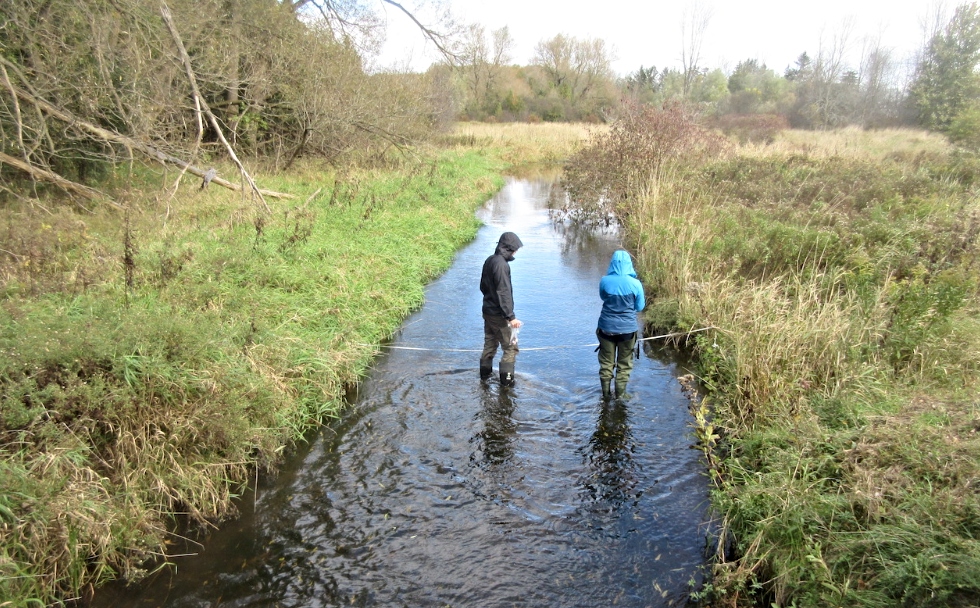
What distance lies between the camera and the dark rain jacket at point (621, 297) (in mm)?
6227

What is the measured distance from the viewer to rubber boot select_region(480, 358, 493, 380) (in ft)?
23.0

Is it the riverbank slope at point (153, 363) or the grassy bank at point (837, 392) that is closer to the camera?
the grassy bank at point (837, 392)

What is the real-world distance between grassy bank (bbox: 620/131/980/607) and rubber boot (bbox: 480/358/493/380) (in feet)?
8.25

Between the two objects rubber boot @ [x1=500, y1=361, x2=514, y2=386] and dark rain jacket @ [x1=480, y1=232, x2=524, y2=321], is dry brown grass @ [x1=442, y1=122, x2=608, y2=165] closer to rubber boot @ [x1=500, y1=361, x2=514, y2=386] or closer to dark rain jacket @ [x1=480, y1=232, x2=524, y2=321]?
dark rain jacket @ [x1=480, y1=232, x2=524, y2=321]

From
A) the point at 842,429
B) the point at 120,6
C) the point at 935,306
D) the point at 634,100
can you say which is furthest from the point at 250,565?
the point at 634,100

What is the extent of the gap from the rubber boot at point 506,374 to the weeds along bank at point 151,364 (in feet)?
5.85

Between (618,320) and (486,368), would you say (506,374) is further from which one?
(618,320)

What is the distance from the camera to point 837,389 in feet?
16.6

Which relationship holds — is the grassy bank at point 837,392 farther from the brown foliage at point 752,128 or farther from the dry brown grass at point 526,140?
the dry brown grass at point 526,140

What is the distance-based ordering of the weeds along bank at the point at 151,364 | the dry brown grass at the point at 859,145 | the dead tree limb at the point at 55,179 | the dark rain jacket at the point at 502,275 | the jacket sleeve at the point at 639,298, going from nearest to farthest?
1. the weeds along bank at the point at 151,364
2. the jacket sleeve at the point at 639,298
3. the dark rain jacket at the point at 502,275
4. the dead tree limb at the point at 55,179
5. the dry brown grass at the point at 859,145

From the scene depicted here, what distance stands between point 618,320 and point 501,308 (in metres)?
1.33

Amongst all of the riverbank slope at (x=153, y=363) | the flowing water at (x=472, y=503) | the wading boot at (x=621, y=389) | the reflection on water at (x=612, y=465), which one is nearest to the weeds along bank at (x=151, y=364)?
the riverbank slope at (x=153, y=363)

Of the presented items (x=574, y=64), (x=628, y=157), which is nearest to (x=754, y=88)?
(x=574, y=64)

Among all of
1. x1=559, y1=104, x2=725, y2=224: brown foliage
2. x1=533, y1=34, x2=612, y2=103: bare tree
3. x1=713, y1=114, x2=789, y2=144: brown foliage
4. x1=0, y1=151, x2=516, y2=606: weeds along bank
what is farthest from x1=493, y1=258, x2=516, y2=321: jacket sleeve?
x1=533, y1=34, x2=612, y2=103: bare tree
